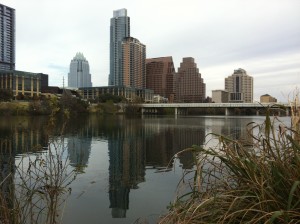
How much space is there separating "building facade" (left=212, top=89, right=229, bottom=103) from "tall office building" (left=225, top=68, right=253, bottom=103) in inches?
96.6

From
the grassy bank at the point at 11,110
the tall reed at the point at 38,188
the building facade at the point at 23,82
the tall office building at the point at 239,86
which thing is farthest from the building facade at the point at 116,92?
the tall reed at the point at 38,188

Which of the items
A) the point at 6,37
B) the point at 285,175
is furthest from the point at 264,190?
the point at 6,37

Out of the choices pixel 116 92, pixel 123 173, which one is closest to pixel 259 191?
pixel 123 173

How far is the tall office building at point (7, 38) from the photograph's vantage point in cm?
16575

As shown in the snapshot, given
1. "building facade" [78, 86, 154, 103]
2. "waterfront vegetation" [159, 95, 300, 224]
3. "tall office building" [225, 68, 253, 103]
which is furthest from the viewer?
"building facade" [78, 86, 154, 103]

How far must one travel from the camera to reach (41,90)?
14362 cm

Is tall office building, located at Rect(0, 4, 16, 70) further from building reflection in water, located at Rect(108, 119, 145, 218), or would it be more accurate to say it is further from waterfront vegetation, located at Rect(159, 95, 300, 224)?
waterfront vegetation, located at Rect(159, 95, 300, 224)

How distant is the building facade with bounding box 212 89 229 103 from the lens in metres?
172

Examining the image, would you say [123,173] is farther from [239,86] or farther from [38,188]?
[239,86]

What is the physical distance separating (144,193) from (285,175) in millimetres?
9853

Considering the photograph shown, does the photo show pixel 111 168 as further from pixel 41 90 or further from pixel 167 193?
pixel 41 90

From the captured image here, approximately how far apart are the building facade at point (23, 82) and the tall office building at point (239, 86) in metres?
97.3

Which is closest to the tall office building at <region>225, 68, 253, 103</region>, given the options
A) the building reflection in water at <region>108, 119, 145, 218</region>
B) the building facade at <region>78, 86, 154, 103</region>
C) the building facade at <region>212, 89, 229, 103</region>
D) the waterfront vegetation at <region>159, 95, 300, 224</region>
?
the building facade at <region>212, 89, 229, 103</region>

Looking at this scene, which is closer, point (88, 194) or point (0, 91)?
point (88, 194)
